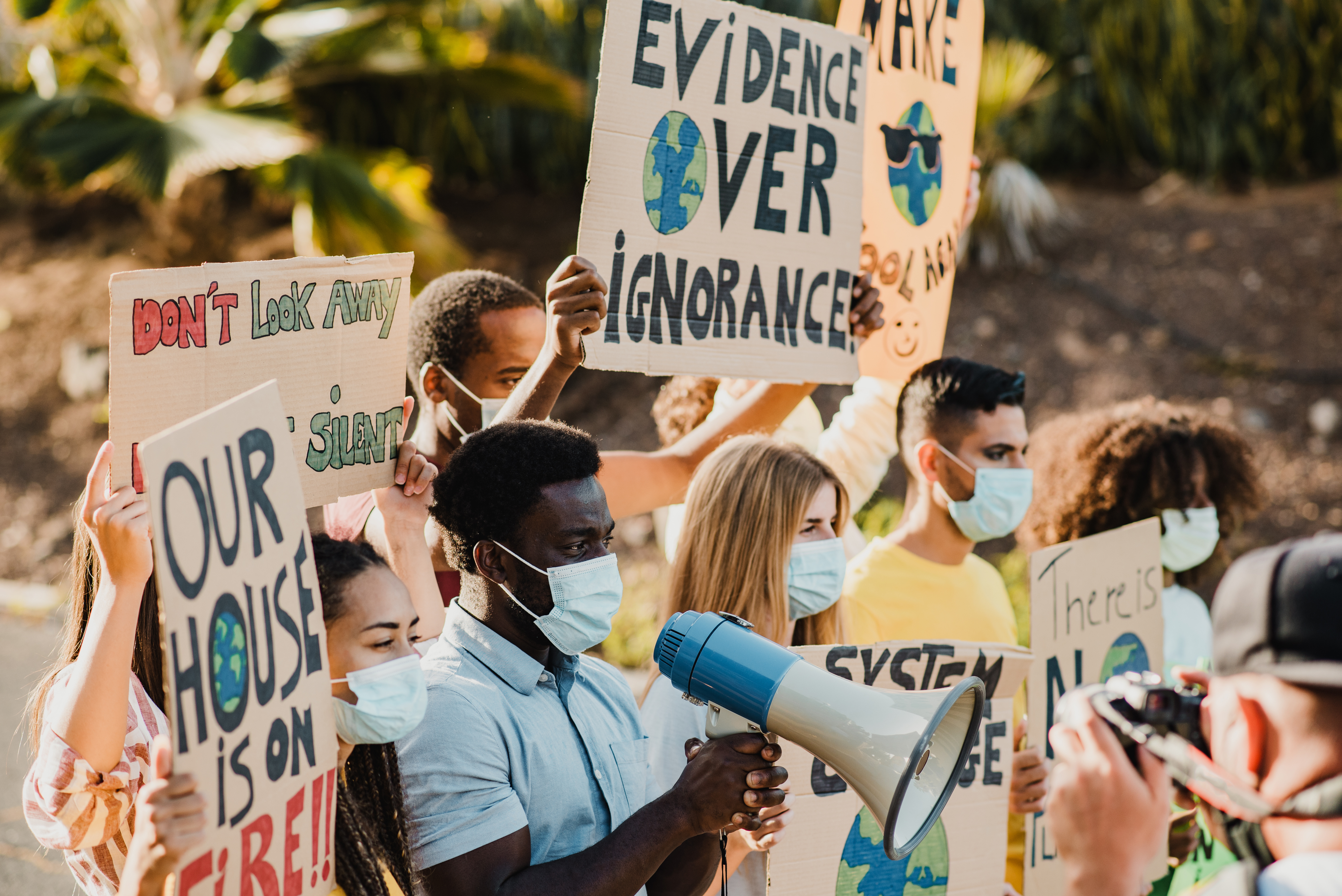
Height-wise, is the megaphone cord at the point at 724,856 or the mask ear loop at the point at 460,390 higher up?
the mask ear loop at the point at 460,390

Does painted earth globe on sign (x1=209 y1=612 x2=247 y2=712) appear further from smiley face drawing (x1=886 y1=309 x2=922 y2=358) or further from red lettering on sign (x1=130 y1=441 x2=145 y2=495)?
smiley face drawing (x1=886 y1=309 x2=922 y2=358)

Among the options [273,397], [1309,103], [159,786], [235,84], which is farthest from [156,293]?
[1309,103]

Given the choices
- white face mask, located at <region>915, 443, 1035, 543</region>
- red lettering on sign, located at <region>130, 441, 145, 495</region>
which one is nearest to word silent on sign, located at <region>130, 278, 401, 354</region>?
red lettering on sign, located at <region>130, 441, 145, 495</region>

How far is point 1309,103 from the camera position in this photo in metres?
10.2

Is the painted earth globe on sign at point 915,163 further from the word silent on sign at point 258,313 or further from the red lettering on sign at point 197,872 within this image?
the red lettering on sign at point 197,872

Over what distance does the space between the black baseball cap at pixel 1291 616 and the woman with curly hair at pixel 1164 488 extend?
2.10 m

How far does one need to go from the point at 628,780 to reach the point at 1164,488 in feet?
7.30

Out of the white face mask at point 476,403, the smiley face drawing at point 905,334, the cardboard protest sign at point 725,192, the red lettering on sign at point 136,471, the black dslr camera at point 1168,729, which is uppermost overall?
the cardboard protest sign at point 725,192

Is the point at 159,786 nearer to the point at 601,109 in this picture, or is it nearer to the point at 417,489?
the point at 417,489

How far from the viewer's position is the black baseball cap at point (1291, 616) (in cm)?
145

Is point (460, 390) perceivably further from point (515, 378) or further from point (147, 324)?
point (147, 324)

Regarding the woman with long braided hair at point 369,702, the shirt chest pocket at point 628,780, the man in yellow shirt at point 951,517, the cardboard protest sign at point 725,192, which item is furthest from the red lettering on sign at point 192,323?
the man in yellow shirt at point 951,517

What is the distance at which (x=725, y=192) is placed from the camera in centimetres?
308

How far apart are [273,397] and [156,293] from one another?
51cm
